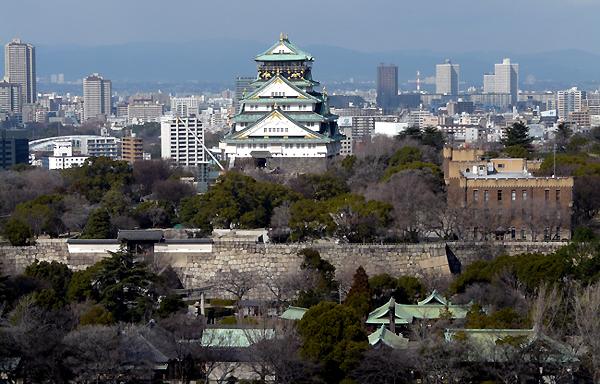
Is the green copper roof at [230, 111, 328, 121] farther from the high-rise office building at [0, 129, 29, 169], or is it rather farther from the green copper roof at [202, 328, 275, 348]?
the high-rise office building at [0, 129, 29, 169]

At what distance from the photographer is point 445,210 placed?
43.7 m

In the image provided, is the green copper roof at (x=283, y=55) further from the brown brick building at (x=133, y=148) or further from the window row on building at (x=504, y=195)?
the brown brick building at (x=133, y=148)

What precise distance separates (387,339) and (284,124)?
35489 mm

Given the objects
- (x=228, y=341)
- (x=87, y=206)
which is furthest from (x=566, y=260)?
(x=87, y=206)

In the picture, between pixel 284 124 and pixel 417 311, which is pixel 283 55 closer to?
pixel 284 124

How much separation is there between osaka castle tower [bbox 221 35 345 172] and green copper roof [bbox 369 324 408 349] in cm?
3214

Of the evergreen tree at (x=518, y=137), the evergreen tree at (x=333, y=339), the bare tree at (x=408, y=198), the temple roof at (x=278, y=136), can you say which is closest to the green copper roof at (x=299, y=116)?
the temple roof at (x=278, y=136)

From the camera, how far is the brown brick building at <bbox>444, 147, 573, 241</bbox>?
4341 centimetres

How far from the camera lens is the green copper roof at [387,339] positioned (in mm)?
29859

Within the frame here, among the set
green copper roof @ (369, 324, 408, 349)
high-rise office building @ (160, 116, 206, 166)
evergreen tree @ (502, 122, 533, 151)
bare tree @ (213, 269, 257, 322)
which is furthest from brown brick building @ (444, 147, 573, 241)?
high-rise office building @ (160, 116, 206, 166)

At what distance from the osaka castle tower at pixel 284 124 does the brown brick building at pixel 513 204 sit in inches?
706

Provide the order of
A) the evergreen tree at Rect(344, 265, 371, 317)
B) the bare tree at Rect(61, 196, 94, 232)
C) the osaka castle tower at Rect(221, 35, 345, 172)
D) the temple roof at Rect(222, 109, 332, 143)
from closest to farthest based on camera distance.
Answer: the evergreen tree at Rect(344, 265, 371, 317)
the bare tree at Rect(61, 196, 94, 232)
the osaka castle tower at Rect(221, 35, 345, 172)
the temple roof at Rect(222, 109, 332, 143)

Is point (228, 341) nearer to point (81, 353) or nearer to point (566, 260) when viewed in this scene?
point (81, 353)

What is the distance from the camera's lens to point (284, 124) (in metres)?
64.6
